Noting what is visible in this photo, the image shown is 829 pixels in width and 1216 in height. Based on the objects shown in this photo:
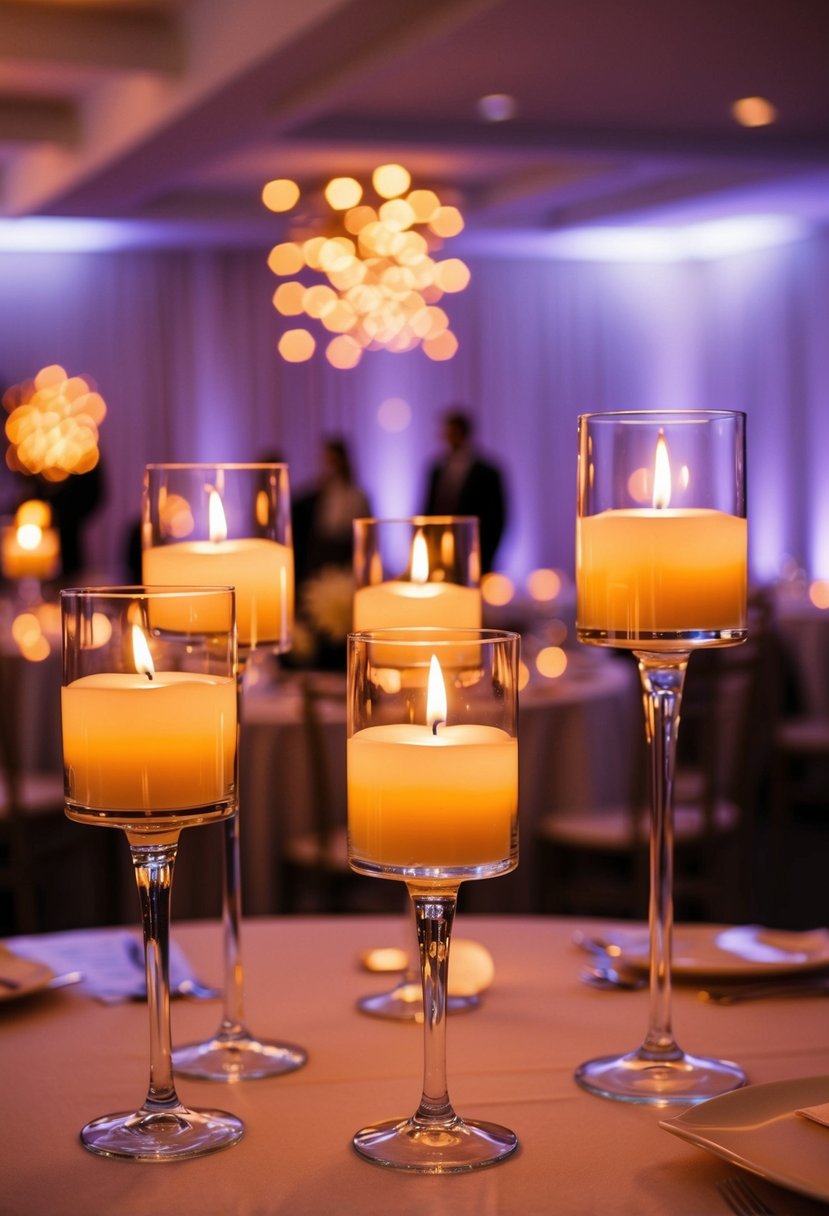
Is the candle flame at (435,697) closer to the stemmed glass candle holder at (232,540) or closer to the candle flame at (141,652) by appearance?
the candle flame at (141,652)

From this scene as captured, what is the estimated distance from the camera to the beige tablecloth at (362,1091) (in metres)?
1.04

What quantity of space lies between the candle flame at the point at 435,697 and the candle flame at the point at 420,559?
0.53 m

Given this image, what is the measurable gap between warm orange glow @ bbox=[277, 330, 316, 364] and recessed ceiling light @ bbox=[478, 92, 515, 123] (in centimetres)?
407

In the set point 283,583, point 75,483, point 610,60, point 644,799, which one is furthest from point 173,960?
point 75,483

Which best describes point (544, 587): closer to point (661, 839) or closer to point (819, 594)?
point (819, 594)

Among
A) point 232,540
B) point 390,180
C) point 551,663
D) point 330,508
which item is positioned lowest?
point 551,663

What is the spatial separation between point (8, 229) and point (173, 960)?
35.0ft

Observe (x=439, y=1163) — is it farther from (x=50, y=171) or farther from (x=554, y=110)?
(x=50, y=171)

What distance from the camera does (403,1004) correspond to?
1.50 meters

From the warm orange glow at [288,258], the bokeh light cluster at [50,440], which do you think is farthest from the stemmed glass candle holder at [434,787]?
the bokeh light cluster at [50,440]

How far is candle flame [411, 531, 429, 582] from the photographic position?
1.61 meters

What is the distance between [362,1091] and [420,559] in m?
0.57

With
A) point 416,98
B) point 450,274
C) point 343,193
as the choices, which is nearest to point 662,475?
point 343,193

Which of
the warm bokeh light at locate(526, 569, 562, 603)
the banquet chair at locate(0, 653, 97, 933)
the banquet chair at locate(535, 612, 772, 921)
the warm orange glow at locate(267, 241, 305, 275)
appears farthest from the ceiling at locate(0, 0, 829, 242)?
the banquet chair at locate(535, 612, 772, 921)
